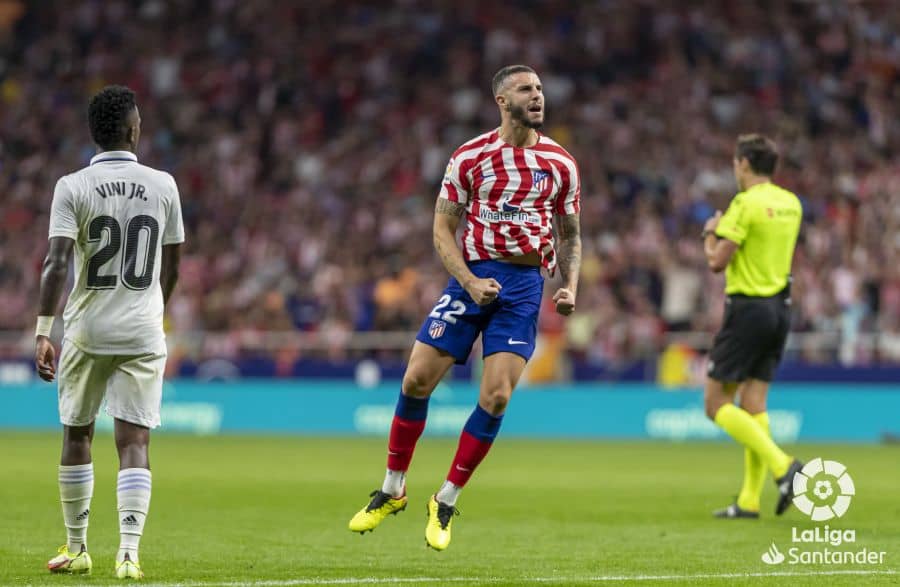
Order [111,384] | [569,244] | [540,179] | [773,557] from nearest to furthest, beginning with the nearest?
[111,384] → [773,557] → [540,179] → [569,244]

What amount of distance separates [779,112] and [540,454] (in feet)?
34.7

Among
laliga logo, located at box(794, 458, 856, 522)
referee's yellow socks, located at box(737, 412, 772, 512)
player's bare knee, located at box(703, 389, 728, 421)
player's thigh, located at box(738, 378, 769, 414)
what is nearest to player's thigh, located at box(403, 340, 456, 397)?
laliga logo, located at box(794, 458, 856, 522)

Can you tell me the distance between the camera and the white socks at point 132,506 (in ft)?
24.5

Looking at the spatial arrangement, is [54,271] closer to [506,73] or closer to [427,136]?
[506,73]

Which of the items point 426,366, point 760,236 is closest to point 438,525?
point 426,366

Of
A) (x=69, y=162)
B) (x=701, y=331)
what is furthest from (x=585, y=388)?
(x=69, y=162)

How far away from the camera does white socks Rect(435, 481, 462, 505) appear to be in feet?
28.0

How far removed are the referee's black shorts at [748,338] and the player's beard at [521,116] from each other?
3.31 metres

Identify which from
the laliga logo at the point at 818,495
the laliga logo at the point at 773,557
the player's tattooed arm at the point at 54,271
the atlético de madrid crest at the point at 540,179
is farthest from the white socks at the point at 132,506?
the laliga logo at the point at 818,495

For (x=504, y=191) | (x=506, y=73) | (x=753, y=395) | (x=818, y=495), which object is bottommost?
(x=818, y=495)

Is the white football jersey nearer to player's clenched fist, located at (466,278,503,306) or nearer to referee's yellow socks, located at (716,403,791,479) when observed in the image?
player's clenched fist, located at (466,278,503,306)

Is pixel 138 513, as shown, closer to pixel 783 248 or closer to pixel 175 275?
pixel 175 275

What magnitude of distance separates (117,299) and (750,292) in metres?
5.37

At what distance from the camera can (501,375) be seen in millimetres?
8523
